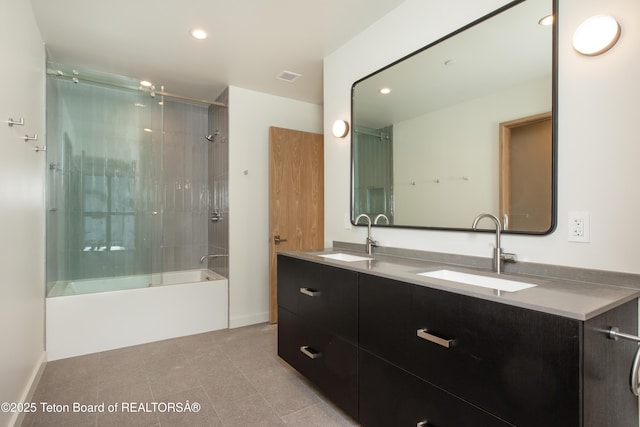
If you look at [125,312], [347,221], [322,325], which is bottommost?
[125,312]

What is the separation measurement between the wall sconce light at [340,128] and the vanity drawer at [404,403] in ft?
5.29

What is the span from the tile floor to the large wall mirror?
1300 mm

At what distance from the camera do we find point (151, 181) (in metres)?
3.19

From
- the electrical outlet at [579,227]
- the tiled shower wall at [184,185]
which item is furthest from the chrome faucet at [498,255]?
the tiled shower wall at [184,185]

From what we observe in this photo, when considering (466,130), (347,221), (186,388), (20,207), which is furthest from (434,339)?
(20,207)

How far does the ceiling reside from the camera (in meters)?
2.10

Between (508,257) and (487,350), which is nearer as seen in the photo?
(487,350)

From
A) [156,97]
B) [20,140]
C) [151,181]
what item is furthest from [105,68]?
[20,140]

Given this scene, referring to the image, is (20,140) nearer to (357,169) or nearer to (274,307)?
(357,169)

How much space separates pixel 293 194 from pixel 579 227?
261 cm

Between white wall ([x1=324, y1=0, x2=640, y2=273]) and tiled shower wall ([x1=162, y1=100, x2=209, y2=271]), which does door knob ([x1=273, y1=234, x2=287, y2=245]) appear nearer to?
tiled shower wall ([x1=162, y1=100, x2=209, y2=271])

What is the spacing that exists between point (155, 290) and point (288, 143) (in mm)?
1950

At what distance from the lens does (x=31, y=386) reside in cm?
206

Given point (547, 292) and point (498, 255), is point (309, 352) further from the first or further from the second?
point (547, 292)
